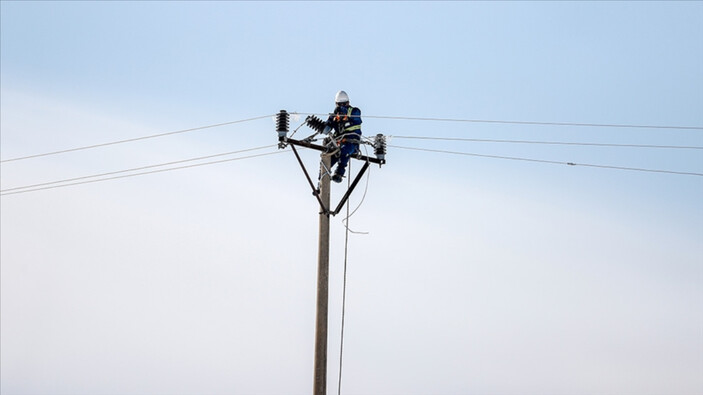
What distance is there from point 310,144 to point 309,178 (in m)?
0.64

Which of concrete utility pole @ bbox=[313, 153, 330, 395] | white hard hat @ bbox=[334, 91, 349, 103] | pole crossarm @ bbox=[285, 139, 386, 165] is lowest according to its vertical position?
concrete utility pole @ bbox=[313, 153, 330, 395]

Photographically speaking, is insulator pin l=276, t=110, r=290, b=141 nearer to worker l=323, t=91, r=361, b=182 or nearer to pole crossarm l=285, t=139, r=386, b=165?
pole crossarm l=285, t=139, r=386, b=165

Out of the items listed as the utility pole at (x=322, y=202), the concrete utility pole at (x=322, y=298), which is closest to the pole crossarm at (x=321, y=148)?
the utility pole at (x=322, y=202)

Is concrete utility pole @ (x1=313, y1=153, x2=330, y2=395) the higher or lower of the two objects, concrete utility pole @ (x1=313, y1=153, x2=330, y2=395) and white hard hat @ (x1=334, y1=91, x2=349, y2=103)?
the lower

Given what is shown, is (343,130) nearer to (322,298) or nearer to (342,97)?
(342,97)

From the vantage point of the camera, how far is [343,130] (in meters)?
17.3

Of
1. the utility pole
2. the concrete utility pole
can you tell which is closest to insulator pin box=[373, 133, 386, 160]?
the utility pole

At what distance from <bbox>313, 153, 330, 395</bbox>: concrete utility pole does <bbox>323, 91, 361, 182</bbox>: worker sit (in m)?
0.82

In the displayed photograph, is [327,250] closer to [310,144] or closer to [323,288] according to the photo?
[323,288]

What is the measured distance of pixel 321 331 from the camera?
15789 millimetres

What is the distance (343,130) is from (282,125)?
4.31 ft

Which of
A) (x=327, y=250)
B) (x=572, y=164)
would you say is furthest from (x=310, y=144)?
(x=572, y=164)

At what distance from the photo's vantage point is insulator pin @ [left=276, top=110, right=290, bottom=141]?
16531mm

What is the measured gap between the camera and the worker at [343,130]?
17.2 meters
